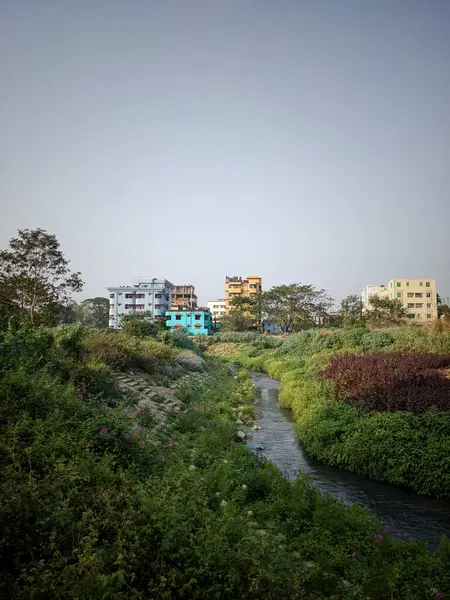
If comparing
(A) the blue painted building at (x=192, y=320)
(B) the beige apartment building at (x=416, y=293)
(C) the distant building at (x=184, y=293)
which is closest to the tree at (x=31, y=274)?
(A) the blue painted building at (x=192, y=320)

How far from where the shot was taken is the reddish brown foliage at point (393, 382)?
36.4 feet

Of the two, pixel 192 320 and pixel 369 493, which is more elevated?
pixel 192 320

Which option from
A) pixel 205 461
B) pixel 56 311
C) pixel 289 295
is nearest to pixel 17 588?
pixel 205 461

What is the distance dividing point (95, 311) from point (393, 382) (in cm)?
8340

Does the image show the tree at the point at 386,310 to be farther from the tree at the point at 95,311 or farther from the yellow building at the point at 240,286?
the tree at the point at 95,311

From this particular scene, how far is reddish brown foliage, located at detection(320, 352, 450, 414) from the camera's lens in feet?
36.4

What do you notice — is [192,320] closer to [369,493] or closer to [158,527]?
[369,493]

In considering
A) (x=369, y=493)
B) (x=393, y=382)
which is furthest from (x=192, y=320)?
(x=369, y=493)

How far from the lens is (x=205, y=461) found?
8078mm

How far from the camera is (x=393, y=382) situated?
1277 centimetres

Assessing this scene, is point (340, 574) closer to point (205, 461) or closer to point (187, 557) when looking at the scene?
point (187, 557)

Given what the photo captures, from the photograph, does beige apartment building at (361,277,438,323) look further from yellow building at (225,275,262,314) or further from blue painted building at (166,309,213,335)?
blue painted building at (166,309,213,335)

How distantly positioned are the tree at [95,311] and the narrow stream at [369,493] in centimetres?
7762

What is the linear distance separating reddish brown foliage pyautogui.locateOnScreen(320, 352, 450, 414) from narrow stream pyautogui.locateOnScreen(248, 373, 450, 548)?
107 inches
